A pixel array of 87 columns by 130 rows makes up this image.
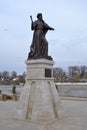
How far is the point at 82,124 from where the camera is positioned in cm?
1163

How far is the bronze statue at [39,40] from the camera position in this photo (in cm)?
1338

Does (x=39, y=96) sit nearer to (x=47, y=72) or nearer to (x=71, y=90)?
(x=47, y=72)

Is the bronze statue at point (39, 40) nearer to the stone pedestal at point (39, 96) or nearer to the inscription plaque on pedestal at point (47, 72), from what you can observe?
the stone pedestal at point (39, 96)

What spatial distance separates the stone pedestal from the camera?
12555 millimetres

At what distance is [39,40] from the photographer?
44.2ft

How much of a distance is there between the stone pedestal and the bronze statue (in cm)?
38

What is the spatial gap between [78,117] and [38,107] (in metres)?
2.24

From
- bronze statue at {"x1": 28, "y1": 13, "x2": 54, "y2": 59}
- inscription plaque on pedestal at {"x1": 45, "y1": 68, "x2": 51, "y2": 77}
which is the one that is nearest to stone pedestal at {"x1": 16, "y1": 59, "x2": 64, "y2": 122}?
inscription plaque on pedestal at {"x1": 45, "y1": 68, "x2": 51, "y2": 77}

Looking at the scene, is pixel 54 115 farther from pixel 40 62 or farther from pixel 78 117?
pixel 40 62

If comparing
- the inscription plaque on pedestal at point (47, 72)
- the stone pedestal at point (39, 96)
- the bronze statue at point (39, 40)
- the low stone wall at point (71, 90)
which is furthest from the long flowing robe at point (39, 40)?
the low stone wall at point (71, 90)

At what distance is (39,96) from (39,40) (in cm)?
280

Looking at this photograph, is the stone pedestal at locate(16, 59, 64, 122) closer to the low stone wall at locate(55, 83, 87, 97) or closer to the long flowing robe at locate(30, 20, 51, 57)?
the long flowing robe at locate(30, 20, 51, 57)

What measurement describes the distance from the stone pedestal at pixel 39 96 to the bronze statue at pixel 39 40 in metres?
0.38

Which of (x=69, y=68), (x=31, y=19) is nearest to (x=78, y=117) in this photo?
(x=31, y=19)
